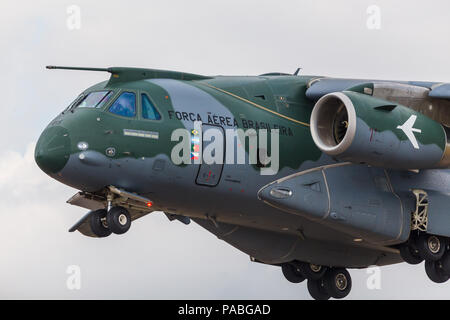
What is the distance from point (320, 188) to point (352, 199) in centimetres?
63

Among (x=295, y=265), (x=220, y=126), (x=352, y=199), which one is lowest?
(x=295, y=265)

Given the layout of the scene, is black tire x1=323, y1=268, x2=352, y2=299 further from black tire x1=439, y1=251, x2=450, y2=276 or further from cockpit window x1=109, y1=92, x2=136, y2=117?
cockpit window x1=109, y1=92, x2=136, y2=117

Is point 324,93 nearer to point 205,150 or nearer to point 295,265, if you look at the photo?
point 205,150

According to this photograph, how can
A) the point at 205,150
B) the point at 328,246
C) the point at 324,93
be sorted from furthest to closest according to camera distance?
1. the point at 328,246
2. the point at 324,93
3. the point at 205,150

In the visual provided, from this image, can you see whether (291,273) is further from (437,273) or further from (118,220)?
(118,220)

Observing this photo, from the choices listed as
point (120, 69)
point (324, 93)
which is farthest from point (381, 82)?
point (120, 69)

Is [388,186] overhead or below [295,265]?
overhead

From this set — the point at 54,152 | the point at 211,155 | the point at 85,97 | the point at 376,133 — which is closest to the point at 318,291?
the point at 211,155

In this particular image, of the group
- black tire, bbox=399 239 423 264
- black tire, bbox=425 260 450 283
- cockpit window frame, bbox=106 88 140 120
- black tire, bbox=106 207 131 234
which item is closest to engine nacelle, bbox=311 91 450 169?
black tire, bbox=399 239 423 264

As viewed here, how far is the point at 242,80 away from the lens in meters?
21.6

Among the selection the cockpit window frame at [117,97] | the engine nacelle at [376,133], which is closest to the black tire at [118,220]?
the cockpit window frame at [117,97]

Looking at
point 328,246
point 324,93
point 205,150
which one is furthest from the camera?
point 328,246

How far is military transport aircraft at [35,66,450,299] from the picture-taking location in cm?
1956

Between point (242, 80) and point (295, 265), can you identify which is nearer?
point (242, 80)
